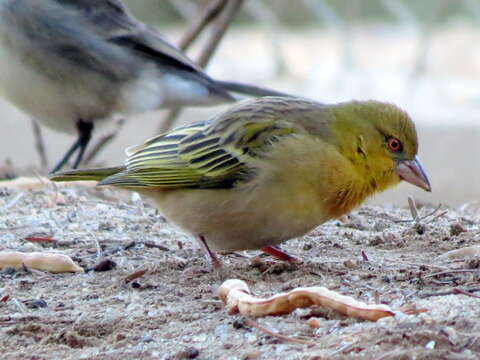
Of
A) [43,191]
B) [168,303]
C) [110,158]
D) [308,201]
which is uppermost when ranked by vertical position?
[308,201]

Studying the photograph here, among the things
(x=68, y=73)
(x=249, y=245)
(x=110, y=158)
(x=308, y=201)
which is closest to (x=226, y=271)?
(x=249, y=245)

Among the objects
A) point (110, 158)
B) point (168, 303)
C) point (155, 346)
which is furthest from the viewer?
point (110, 158)

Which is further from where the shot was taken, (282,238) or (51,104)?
(51,104)

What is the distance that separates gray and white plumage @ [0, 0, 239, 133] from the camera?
7984 millimetres

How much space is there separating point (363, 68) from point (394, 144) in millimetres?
12340

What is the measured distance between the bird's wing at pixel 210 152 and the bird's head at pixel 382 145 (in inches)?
10.5

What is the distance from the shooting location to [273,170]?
5.12 metres

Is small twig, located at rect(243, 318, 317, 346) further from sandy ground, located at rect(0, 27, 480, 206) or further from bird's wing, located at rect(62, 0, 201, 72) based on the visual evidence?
sandy ground, located at rect(0, 27, 480, 206)

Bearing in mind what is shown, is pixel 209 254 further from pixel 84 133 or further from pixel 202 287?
pixel 84 133

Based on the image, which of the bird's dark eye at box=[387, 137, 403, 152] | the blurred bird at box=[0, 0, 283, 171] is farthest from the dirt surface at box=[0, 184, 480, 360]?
the blurred bird at box=[0, 0, 283, 171]

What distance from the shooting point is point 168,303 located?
15.4ft

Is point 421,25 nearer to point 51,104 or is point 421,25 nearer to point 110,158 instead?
point 110,158

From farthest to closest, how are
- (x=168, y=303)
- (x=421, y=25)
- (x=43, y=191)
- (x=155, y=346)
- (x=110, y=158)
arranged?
(x=421, y=25)
(x=110, y=158)
(x=43, y=191)
(x=168, y=303)
(x=155, y=346)

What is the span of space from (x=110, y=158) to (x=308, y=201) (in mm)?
8782
